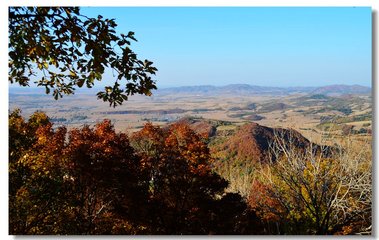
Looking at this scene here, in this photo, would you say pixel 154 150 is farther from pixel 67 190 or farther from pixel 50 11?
pixel 50 11

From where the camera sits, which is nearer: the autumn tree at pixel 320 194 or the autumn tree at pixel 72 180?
the autumn tree at pixel 72 180

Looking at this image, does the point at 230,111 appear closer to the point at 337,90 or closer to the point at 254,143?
the point at 337,90

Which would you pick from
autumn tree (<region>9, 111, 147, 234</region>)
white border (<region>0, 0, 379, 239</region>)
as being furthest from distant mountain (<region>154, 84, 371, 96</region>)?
autumn tree (<region>9, 111, 147, 234</region>)

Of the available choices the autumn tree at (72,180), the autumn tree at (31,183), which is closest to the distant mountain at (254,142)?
the autumn tree at (72,180)

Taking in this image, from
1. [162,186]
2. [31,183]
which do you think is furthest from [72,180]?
[162,186]

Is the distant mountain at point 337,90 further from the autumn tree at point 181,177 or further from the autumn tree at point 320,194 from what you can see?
the autumn tree at point 181,177
